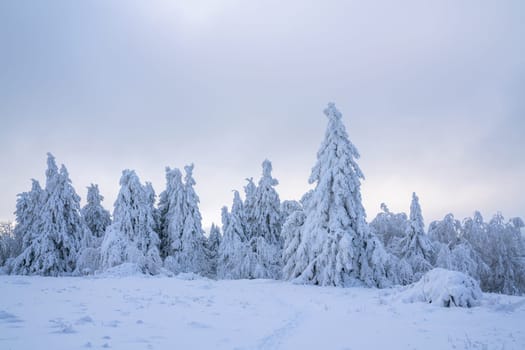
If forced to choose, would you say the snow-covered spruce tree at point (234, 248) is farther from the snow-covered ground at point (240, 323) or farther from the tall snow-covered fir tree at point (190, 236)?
the snow-covered ground at point (240, 323)

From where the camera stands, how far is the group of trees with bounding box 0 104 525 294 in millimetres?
20016

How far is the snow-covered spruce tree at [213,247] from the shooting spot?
4412 centimetres

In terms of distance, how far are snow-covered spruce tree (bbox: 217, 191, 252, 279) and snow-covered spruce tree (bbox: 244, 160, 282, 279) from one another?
2.86ft

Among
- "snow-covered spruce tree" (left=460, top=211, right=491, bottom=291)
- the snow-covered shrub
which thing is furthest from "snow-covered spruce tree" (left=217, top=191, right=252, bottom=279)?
"snow-covered spruce tree" (left=460, top=211, right=491, bottom=291)

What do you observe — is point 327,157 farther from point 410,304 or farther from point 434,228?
point 434,228

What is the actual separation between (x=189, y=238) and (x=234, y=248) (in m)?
5.03

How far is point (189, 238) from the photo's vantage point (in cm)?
3653

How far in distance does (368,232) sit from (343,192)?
2.80 meters

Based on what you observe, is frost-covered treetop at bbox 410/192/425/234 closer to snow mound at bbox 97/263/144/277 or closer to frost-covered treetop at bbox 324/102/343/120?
frost-covered treetop at bbox 324/102/343/120

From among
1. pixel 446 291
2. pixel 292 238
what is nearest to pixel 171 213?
pixel 292 238

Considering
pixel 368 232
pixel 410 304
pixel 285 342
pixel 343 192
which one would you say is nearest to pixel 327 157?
pixel 343 192

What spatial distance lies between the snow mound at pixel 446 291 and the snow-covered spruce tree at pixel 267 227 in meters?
25.1

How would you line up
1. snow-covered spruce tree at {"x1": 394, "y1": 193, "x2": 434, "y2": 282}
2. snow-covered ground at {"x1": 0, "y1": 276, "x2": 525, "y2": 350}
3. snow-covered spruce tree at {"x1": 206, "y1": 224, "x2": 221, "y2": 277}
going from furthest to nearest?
1. snow-covered spruce tree at {"x1": 206, "y1": 224, "x2": 221, "y2": 277}
2. snow-covered spruce tree at {"x1": 394, "y1": 193, "x2": 434, "y2": 282}
3. snow-covered ground at {"x1": 0, "y1": 276, "x2": 525, "y2": 350}

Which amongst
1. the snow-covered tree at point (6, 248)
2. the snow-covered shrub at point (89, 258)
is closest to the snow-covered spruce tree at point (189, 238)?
the snow-covered shrub at point (89, 258)
